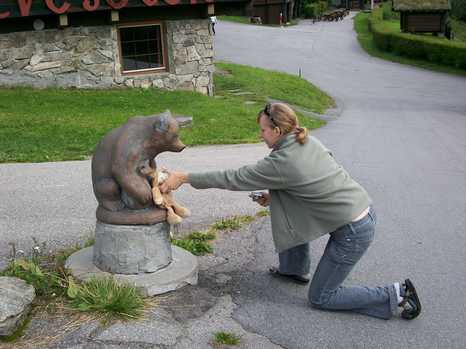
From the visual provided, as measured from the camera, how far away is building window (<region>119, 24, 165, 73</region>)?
15.6 m

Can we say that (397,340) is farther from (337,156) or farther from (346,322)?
(337,156)

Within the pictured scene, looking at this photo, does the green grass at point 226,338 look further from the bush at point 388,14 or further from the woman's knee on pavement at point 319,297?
the bush at point 388,14

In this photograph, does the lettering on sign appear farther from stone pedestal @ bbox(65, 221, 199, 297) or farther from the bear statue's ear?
the bear statue's ear

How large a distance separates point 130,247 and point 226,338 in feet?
3.65

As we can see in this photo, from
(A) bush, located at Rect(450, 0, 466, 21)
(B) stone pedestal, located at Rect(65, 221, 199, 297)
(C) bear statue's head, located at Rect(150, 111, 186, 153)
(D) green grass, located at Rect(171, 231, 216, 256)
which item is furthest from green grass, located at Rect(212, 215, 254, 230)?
(A) bush, located at Rect(450, 0, 466, 21)

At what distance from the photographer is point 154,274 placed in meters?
5.13

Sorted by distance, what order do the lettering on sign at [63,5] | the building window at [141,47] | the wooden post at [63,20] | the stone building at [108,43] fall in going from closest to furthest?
the lettering on sign at [63,5]
the wooden post at [63,20]
the stone building at [108,43]
the building window at [141,47]

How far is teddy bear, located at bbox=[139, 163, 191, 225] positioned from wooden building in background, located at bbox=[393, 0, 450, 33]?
31828 millimetres

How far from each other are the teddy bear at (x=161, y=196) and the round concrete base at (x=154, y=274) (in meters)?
0.44

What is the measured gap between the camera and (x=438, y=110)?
18531 millimetres

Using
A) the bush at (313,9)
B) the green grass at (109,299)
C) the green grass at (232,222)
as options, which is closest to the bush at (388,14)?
the bush at (313,9)

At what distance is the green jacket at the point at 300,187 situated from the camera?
4508mm

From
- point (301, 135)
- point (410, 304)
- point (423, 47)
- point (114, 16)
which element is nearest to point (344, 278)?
point (410, 304)

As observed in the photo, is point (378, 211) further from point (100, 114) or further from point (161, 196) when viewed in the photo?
point (100, 114)
